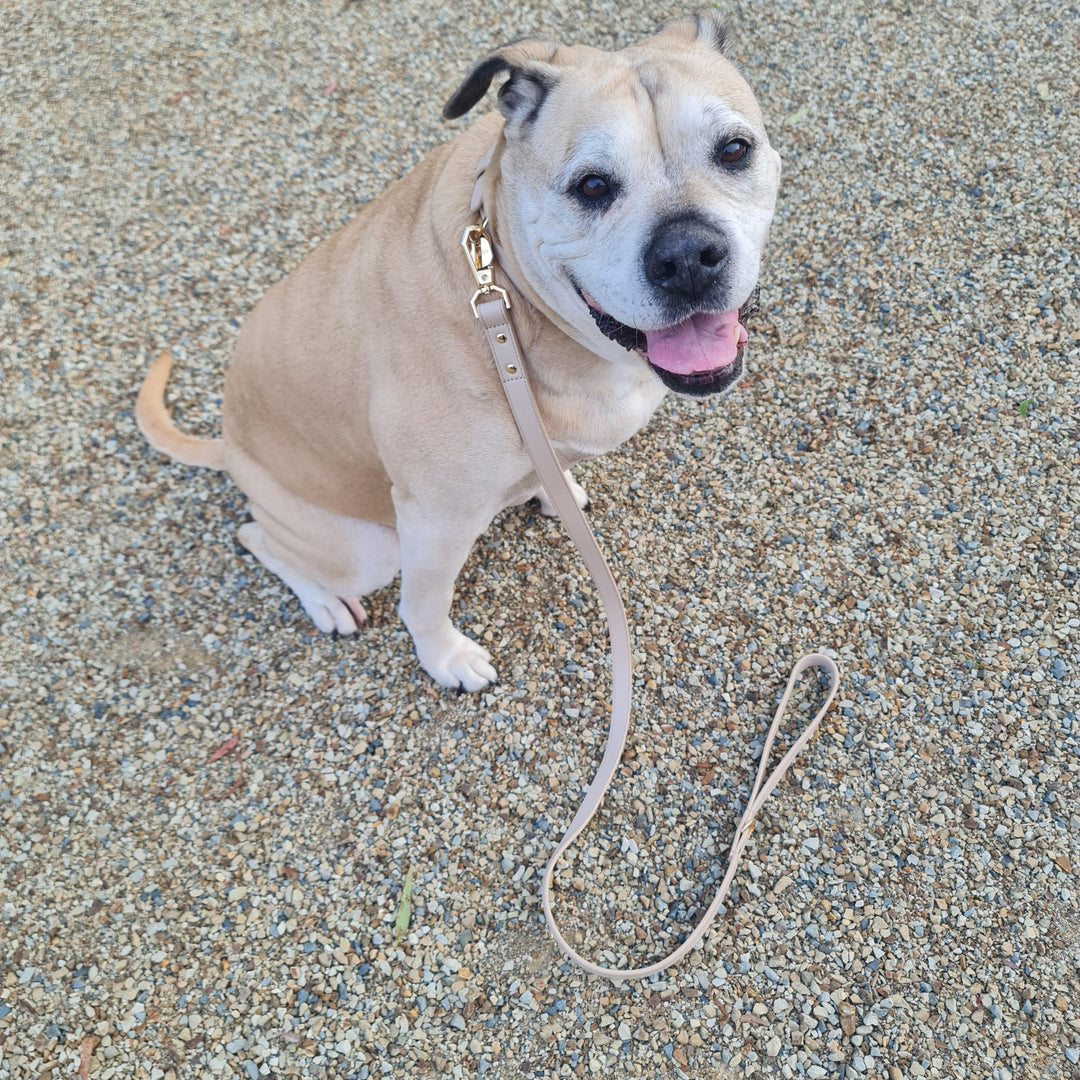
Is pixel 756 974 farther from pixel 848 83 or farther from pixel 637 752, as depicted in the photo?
pixel 848 83

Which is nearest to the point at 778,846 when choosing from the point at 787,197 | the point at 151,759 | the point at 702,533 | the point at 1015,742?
the point at 1015,742

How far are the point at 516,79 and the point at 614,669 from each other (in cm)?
191

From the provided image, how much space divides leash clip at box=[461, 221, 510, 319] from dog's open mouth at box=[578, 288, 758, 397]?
0.30m

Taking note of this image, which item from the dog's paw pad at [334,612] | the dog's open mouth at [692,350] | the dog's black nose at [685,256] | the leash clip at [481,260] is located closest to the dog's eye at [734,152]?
the dog's black nose at [685,256]

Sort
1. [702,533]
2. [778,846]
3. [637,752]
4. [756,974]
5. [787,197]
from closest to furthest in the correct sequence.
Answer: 1. [756,974]
2. [778,846]
3. [637,752]
4. [702,533]
5. [787,197]

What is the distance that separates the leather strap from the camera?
224 centimetres

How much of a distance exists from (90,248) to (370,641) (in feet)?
9.34

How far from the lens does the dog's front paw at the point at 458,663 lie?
3180 millimetres

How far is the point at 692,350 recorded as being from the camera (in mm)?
2205

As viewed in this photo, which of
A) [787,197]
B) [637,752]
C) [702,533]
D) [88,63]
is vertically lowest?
[637,752]

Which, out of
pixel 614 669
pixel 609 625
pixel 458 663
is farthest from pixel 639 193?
pixel 458 663

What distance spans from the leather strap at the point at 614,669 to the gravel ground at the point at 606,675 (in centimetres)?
10

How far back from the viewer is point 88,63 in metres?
5.18

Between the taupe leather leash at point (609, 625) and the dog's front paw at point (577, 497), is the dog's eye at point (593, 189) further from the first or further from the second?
the dog's front paw at point (577, 497)
